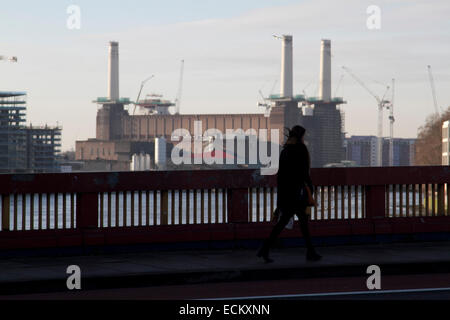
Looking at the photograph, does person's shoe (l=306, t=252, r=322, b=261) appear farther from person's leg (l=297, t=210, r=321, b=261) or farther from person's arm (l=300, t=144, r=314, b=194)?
person's arm (l=300, t=144, r=314, b=194)

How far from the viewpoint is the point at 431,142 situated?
575 feet

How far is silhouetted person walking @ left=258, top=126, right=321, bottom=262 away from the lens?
12523mm

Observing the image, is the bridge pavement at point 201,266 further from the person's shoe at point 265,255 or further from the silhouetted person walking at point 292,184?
the silhouetted person walking at point 292,184

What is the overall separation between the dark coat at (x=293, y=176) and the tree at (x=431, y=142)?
162 m

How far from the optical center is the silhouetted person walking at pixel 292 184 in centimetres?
1252

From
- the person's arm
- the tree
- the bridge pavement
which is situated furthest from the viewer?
the tree

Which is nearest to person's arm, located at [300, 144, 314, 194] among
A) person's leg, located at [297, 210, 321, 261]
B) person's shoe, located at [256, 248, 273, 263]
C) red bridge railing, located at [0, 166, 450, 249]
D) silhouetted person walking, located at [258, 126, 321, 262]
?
silhouetted person walking, located at [258, 126, 321, 262]

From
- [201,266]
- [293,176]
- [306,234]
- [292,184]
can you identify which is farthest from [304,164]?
[201,266]

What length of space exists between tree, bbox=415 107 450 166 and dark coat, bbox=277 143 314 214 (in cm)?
16249

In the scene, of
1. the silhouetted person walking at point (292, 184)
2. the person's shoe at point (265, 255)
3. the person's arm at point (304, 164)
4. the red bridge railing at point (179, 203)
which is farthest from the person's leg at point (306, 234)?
the red bridge railing at point (179, 203)

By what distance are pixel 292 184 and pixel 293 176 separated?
0.38ft

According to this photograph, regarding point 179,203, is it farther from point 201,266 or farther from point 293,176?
point 293,176

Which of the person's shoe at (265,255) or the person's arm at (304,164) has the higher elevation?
the person's arm at (304,164)
